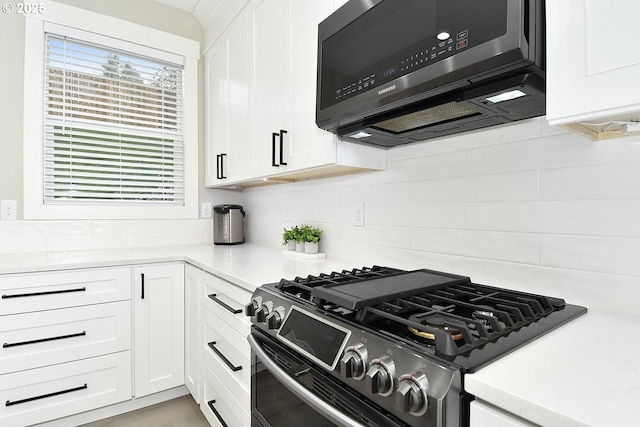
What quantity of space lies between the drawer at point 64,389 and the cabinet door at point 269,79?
137cm

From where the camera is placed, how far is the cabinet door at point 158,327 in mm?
1994

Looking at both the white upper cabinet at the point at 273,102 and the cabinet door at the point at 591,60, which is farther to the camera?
the white upper cabinet at the point at 273,102

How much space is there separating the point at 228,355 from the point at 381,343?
103 centimetres

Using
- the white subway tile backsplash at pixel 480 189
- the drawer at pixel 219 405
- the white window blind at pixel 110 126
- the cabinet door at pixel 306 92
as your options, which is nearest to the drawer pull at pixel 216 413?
the drawer at pixel 219 405

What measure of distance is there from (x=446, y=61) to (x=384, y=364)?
76 cm

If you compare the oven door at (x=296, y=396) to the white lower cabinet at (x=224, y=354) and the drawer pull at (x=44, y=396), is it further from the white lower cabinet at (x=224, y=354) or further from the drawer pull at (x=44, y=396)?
the drawer pull at (x=44, y=396)

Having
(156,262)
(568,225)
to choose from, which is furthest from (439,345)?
(156,262)

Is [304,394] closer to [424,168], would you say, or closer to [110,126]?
[424,168]

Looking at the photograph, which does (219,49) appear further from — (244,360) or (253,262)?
(244,360)

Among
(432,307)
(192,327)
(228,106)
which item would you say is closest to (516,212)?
(432,307)

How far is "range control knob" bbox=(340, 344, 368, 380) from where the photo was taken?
0.71 meters

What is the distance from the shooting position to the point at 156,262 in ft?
6.65

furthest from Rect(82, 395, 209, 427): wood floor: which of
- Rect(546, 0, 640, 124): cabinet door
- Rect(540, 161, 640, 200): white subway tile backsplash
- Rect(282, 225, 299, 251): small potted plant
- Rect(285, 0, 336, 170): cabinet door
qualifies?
Rect(546, 0, 640, 124): cabinet door

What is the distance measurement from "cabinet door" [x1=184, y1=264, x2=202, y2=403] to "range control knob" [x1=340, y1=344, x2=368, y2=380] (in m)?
1.34
